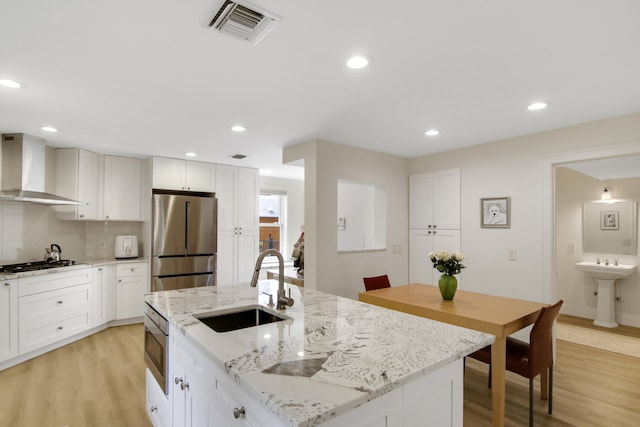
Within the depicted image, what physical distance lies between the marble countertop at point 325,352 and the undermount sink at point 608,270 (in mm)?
4570

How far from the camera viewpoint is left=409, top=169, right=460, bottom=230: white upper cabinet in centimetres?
409

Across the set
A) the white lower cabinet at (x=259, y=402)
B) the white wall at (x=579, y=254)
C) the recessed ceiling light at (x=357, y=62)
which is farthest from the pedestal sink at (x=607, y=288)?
the recessed ceiling light at (x=357, y=62)

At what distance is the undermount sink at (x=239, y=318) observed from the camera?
186 centimetres

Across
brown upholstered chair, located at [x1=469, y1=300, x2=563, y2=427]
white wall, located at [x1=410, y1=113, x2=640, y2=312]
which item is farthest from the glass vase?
white wall, located at [x1=410, y1=113, x2=640, y2=312]

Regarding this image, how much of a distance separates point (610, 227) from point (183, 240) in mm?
6322

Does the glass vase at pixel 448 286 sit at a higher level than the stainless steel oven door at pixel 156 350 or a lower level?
higher

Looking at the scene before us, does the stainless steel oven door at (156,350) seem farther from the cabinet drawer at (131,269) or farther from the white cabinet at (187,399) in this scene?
the cabinet drawer at (131,269)

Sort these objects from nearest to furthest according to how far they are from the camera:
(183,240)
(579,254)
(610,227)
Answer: (183,240), (610,227), (579,254)

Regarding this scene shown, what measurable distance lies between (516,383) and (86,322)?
15.8 ft

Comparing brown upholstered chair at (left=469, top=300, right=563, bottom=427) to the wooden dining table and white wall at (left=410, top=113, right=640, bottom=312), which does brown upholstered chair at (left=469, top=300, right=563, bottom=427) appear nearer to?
the wooden dining table

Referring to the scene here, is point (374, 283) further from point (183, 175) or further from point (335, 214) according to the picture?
point (183, 175)

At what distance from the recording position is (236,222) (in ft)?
17.0

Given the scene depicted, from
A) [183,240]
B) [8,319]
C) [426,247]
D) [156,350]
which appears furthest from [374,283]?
[8,319]

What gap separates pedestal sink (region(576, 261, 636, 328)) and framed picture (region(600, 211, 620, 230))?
58cm
